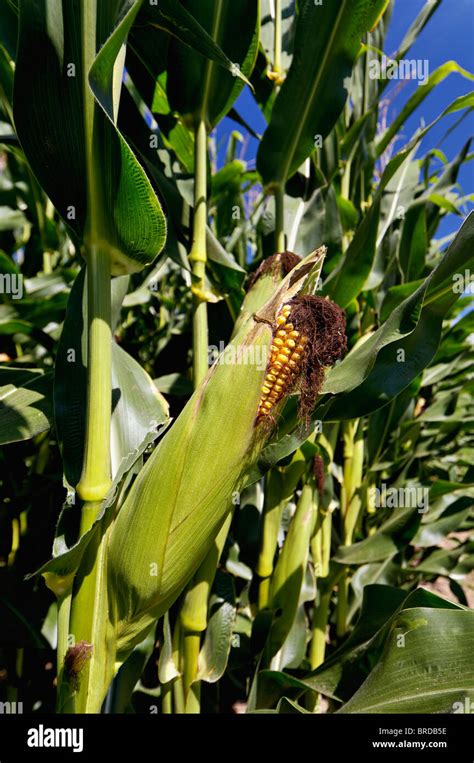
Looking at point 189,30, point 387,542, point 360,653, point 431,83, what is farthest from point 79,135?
point 387,542

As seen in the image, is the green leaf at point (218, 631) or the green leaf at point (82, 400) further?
the green leaf at point (218, 631)

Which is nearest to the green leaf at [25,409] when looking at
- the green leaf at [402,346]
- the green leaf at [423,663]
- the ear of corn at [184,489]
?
the ear of corn at [184,489]

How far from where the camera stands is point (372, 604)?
1248mm

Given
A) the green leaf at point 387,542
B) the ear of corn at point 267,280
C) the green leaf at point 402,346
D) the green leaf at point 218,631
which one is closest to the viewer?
the green leaf at point 402,346

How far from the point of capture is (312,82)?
1.17 metres

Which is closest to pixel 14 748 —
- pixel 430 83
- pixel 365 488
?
pixel 365 488

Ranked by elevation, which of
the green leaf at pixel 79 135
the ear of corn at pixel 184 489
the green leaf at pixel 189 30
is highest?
the green leaf at pixel 189 30

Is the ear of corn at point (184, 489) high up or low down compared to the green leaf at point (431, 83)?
down

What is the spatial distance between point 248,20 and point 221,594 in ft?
4.46

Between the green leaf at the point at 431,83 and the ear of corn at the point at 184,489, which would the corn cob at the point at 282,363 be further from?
the green leaf at the point at 431,83

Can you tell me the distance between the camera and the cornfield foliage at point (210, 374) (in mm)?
735

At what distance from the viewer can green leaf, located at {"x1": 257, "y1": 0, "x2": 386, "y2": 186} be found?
110 centimetres

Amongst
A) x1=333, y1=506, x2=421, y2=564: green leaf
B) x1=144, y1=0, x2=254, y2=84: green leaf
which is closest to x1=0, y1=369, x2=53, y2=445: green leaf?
x1=144, y1=0, x2=254, y2=84: green leaf

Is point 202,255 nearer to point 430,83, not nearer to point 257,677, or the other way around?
point 430,83
